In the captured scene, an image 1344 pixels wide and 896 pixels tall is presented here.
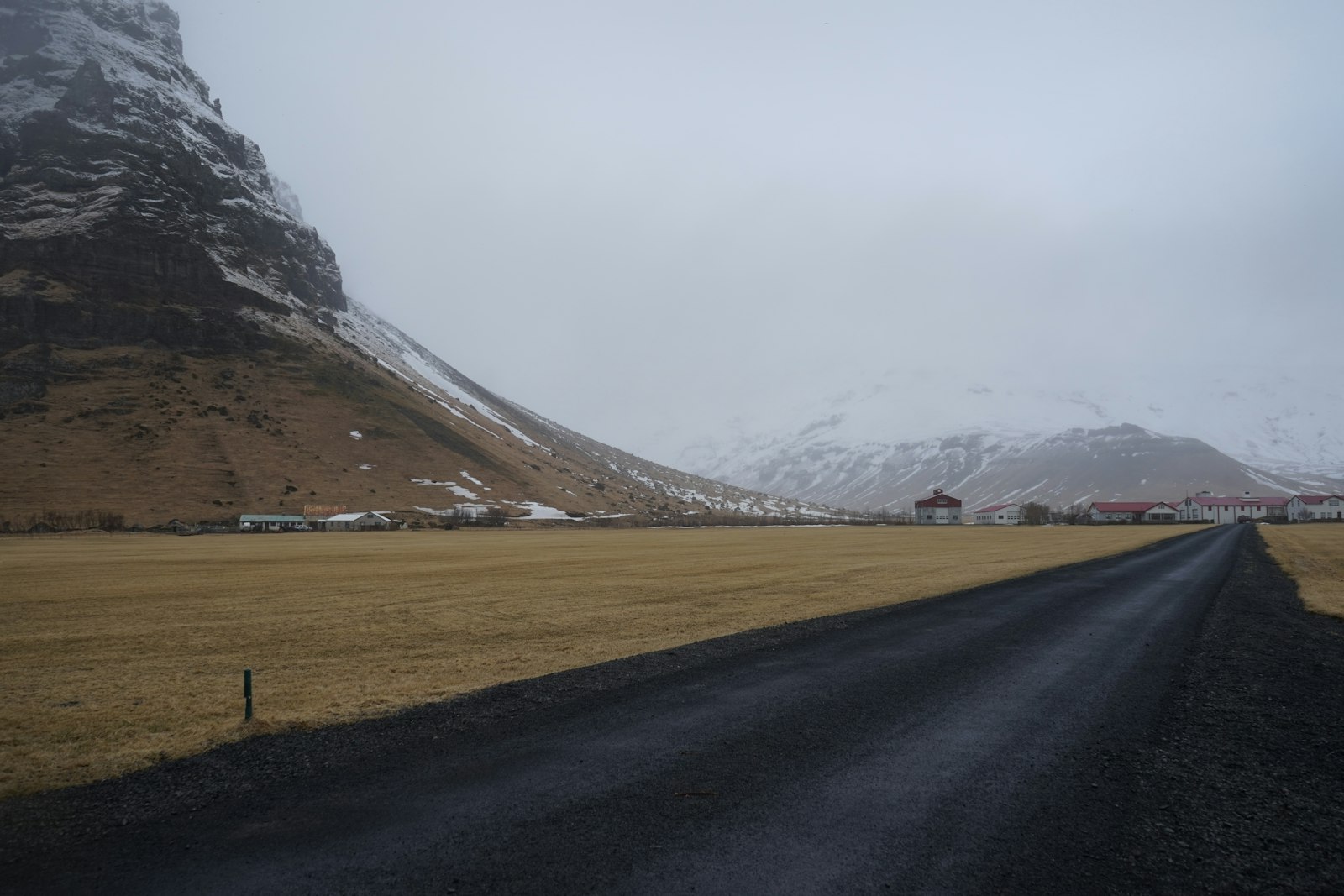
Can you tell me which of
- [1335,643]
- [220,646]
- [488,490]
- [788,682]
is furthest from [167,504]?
[1335,643]

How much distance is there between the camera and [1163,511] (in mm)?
184375

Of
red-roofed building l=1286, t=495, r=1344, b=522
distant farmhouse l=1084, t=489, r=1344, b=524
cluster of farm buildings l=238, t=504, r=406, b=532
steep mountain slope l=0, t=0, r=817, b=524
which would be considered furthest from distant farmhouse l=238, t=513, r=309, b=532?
red-roofed building l=1286, t=495, r=1344, b=522

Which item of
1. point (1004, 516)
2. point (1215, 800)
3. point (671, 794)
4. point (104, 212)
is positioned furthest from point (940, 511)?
point (104, 212)

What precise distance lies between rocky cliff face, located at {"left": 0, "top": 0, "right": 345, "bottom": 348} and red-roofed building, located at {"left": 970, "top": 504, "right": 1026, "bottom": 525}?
207 m

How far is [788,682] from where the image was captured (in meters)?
11.9

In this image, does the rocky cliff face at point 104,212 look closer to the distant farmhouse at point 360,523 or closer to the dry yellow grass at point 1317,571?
the distant farmhouse at point 360,523

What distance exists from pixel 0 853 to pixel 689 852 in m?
6.73

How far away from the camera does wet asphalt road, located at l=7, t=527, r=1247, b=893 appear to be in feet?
18.5

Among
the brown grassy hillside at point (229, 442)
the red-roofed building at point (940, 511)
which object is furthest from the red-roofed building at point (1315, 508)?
the brown grassy hillside at point (229, 442)

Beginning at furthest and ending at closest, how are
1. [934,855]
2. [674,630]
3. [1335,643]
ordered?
[674,630] → [1335,643] → [934,855]

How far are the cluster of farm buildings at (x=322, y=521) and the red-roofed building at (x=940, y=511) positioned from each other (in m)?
147

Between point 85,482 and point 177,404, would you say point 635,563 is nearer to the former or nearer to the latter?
point 85,482

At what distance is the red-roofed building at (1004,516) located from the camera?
598 feet

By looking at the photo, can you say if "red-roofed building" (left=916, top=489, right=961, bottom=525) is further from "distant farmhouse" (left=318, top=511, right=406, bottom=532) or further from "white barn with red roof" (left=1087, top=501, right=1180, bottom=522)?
"distant farmhouse" (left=318, top=511, right=406, bottom=532)
